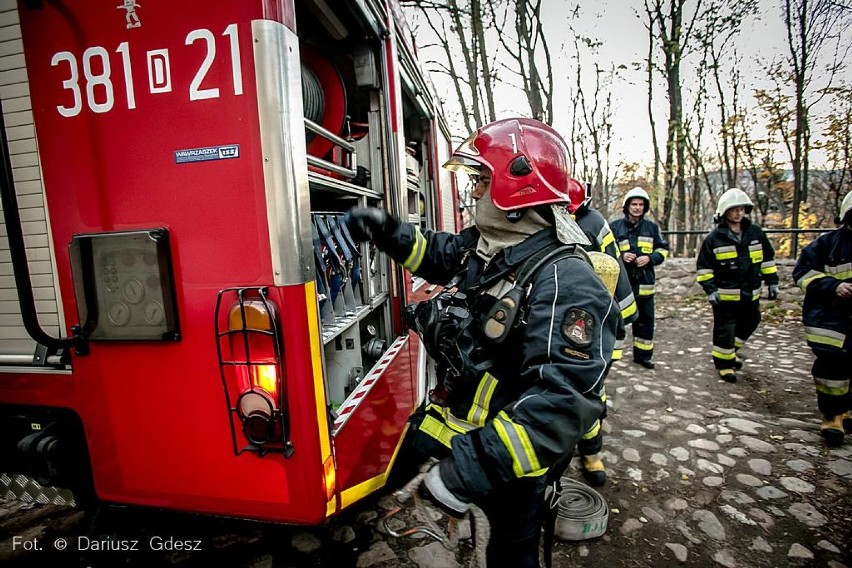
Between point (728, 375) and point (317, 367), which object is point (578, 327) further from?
point (728, 375)

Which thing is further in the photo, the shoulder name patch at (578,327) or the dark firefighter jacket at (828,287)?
the dark firefighter jacket at (828,287)

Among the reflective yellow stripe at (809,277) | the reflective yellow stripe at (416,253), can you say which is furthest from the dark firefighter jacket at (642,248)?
the reflective yellow stripe at (416,253)

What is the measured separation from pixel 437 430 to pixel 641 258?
13.6 ft

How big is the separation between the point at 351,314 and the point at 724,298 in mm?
4354

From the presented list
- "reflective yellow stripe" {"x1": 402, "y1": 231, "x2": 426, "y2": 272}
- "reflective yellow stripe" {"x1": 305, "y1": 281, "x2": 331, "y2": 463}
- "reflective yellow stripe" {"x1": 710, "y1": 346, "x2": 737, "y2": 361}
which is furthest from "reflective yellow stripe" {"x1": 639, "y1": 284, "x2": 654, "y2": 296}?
"reflective yellow stripe" {"x1": 305, "y1": 281, "x2": 331, "y2": 463}

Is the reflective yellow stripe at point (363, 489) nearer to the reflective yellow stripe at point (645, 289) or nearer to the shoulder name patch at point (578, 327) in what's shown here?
the shoulder name patch at point (578, 327)

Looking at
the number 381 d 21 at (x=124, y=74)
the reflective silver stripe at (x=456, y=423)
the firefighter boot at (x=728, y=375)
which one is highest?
the number 381 d 21 at (x=124, y=74)

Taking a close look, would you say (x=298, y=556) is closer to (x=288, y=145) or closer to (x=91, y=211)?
(x=91, y=211)

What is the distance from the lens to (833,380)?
3.32 meters

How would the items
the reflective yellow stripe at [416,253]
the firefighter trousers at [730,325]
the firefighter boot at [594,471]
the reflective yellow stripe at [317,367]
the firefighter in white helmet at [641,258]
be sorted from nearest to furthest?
the reflective yellow stripe at [317,367] < the reflective yellow stripe at [416,253] < the firefighter boot at [594,471] < the firefighter trousers at [730,325] < the firefighter in white helmet at [641,258]

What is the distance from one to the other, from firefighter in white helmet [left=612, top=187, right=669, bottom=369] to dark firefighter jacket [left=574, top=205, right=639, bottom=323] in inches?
68.6

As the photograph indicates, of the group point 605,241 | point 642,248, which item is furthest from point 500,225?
point 642,248

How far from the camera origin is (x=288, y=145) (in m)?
1.37

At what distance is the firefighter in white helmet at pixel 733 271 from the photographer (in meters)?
4.57
